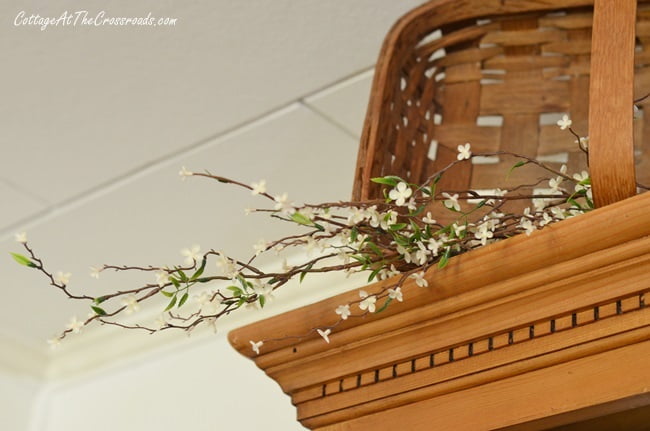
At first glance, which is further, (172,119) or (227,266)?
(172,119)

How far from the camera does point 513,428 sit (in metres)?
0.83

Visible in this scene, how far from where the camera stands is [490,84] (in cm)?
120

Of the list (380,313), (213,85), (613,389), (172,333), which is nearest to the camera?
(613,389)

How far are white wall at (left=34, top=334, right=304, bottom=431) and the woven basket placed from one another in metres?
0.72

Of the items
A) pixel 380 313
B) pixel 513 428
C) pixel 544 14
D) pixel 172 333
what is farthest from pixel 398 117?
pixel 172 333

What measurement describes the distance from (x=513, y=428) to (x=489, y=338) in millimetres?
77

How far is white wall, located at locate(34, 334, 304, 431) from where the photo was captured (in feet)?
6.05

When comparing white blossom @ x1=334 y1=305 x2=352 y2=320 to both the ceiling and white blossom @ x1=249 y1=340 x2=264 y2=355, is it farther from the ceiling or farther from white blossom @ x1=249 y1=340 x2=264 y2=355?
the ceiling

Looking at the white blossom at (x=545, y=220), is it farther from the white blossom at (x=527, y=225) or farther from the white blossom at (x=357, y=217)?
the white blossom at (x=357, y=217)

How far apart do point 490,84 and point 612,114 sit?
42cm

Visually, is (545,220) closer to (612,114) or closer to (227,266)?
(612,114)

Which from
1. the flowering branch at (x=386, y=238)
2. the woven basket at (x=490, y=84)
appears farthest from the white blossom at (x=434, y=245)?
the woven basket at (x=490, y=84)

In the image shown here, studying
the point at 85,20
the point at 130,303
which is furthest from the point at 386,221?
the point at 85,20

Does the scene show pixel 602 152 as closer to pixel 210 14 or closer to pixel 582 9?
pixel 582 9
